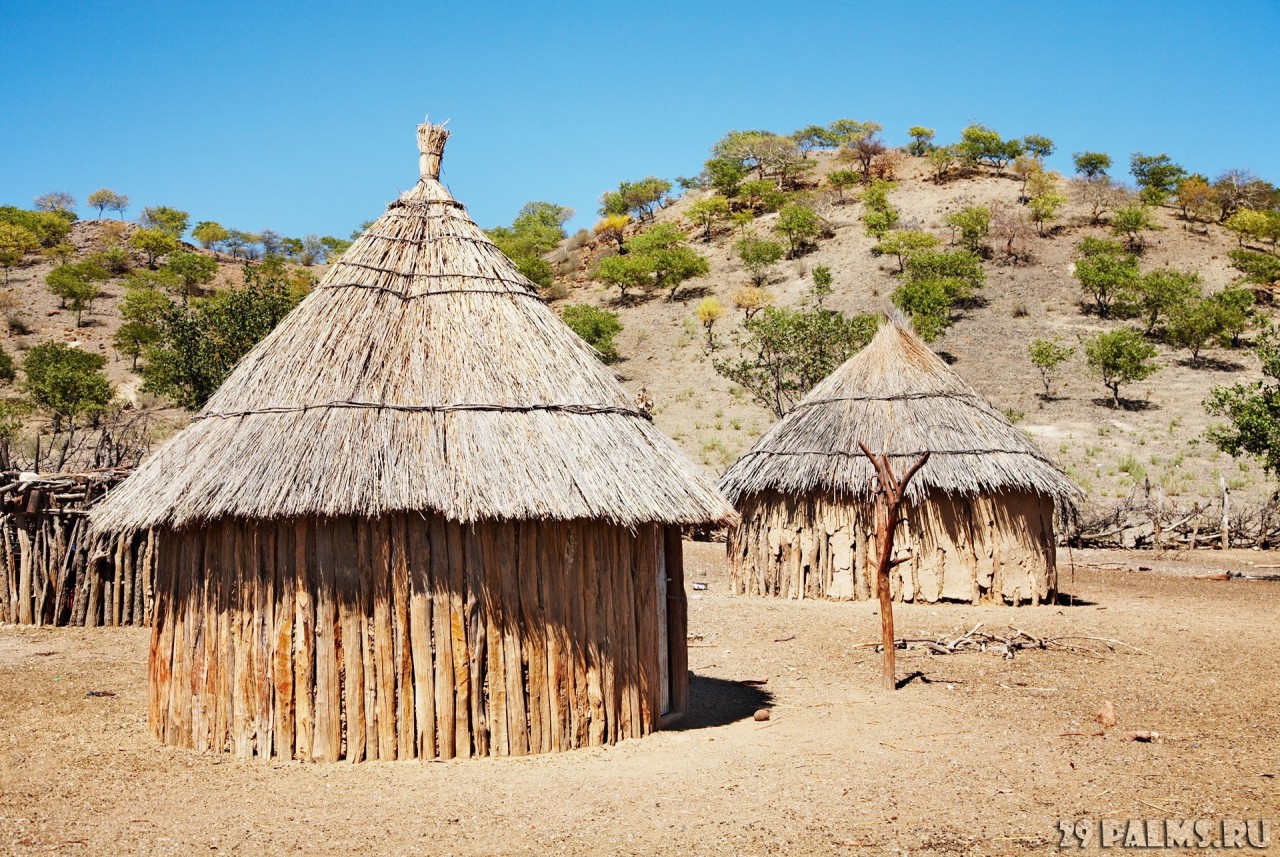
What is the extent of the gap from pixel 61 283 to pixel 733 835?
43066mm

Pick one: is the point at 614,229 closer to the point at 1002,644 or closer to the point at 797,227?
the point at 797,227

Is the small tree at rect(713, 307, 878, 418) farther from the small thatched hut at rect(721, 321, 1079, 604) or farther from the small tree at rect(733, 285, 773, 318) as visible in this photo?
the small tree at rect(733, 285, 773, 318)

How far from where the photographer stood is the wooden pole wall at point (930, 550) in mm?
13383

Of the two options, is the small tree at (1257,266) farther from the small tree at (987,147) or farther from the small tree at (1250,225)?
the small tree at (987,147)

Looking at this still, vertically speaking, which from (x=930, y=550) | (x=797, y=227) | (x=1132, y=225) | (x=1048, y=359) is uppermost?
(x=797, y=227)

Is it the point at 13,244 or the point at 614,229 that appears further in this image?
the point at 614,229

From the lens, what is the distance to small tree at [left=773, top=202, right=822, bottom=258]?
47.1 metres

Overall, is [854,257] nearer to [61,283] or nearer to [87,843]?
[61,283]

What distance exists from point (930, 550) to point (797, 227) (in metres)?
35.2

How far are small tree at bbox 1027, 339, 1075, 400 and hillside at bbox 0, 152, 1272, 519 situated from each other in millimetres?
337

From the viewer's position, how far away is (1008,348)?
117 feet

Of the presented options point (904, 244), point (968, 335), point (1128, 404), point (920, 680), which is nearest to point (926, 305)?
point (968, 335)

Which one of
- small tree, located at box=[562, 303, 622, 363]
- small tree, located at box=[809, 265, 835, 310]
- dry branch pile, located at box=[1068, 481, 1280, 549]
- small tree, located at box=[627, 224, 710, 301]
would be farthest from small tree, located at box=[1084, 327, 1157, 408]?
small tree, located at box=[627, 224, 710, 301]

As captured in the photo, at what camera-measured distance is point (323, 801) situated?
5.47 m
